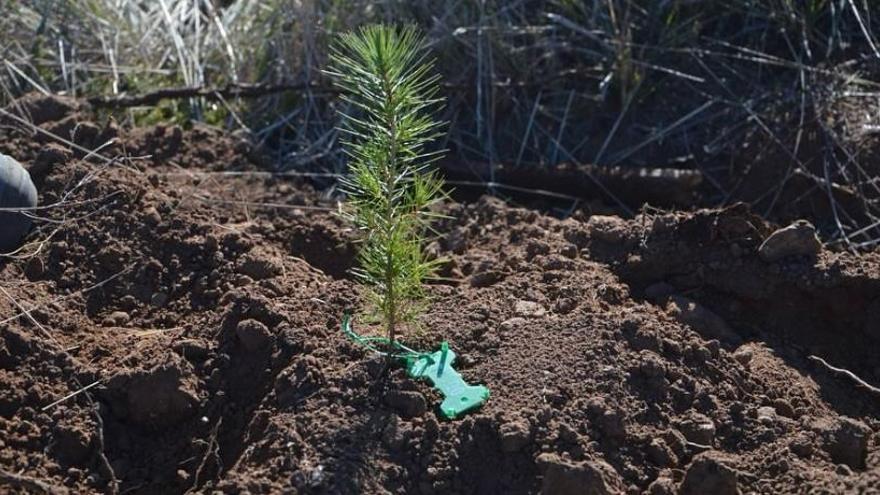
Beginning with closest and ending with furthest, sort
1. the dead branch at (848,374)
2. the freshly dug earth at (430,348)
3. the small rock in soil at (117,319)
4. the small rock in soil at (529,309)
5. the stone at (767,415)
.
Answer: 1. the freshly dug earth at (430,348)
2. the stone at (767,415)
3. the dead branch at (848,374)
4. the small rock in soil at (529,309)
5. the small rock in soil at (117,319)

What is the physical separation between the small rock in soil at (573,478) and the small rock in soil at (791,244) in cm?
96

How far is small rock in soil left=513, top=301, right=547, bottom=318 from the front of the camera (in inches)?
131

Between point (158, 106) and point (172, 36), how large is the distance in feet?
1.49

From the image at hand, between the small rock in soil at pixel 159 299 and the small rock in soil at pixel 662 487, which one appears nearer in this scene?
the small rock in soil at pixel 662 487

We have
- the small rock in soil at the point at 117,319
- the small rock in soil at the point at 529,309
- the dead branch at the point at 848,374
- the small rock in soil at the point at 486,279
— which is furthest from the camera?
the small rock in soil at the point at 486,279

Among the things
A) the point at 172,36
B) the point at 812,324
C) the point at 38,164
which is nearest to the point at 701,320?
the point at 812,324

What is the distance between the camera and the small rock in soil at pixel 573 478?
2.80 metres

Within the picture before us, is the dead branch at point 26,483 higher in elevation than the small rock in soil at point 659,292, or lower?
lower

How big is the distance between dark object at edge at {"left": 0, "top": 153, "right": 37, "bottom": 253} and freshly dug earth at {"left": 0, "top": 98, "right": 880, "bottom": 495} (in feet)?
0.18

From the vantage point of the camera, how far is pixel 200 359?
3.26 metres

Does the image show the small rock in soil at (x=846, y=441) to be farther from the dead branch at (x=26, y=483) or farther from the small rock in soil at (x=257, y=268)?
the dead branch at (x=26, y=483)

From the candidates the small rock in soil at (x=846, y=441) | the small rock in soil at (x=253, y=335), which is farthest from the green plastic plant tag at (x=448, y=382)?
the small rock in soil at (x=846, y=441)

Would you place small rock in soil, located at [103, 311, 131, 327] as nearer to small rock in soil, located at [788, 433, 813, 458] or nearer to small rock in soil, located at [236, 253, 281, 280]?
small rock in soil, located at [236, 253, 281, 280]

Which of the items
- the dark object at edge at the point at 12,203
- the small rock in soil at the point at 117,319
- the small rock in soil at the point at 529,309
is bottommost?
the small rock in soil at the point at 117,319
